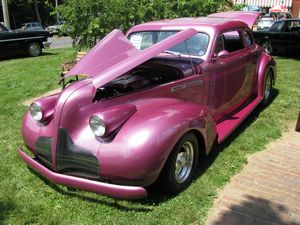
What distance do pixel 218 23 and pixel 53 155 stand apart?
302cm

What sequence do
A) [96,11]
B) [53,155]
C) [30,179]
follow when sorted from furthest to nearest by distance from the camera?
[96,11] → [30,179] → [53,155]

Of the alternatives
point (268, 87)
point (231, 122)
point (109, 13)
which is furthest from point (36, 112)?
point (109, 13)

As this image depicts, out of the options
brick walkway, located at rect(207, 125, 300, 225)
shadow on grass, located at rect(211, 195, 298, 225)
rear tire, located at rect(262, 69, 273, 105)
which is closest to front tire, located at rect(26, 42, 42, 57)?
rear tire, located at rect(262, 69, 273, 105)

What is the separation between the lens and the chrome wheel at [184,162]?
385 cm

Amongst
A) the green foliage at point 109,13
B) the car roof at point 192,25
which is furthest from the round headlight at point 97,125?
the green foliage at point 109,13

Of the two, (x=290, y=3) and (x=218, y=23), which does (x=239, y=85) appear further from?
(x=290, y=3)

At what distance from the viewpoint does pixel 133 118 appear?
3574mm

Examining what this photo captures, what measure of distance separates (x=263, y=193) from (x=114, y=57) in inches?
84.3

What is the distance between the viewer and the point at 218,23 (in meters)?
5.32

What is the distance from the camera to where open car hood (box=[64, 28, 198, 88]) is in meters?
3.73

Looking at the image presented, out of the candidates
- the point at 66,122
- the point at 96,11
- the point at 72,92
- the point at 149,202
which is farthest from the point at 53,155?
the point at 96,11

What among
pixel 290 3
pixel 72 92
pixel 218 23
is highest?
pixel 218 23

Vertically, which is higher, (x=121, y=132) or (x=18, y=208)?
(x=121, y=132)

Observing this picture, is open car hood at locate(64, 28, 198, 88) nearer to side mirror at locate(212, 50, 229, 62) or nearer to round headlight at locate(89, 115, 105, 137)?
round headlight at locate(89, 115, 105, 137)
